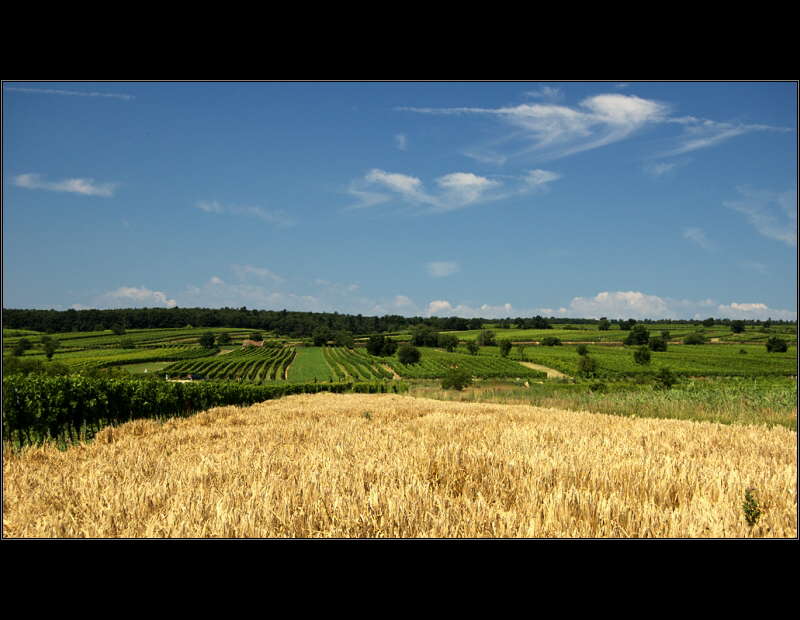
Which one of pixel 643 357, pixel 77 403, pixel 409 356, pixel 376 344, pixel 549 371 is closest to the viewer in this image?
pixel 77 403

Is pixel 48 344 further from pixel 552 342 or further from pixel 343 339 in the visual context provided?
pixel 552 342

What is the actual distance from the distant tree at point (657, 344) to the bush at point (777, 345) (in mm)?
36576

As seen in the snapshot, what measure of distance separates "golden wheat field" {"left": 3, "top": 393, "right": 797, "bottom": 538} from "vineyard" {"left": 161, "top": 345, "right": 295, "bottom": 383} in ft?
242

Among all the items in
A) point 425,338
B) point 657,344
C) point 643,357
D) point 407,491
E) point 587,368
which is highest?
point 407,491

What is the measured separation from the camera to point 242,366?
101 m

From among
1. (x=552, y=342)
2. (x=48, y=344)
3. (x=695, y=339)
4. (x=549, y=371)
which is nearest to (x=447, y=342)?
(x=552, y=342)

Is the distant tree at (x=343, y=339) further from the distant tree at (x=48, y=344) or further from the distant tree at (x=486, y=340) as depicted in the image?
the distant tree at (x=48, y=344)

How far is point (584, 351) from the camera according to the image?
112 metres

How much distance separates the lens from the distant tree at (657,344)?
11381cm

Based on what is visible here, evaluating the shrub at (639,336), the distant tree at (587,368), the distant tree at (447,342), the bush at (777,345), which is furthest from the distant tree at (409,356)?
the bush at (777,345)

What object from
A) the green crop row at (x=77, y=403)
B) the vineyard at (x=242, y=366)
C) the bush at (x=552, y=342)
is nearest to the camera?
the green crop row at (x=77, y=403)

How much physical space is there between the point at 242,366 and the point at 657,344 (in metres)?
109

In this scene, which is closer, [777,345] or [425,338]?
[777,345]

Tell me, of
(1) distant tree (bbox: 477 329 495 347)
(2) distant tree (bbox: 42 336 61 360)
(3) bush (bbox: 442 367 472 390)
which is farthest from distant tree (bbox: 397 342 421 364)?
(2) distant tree (bbox: 42 336 61 360)
